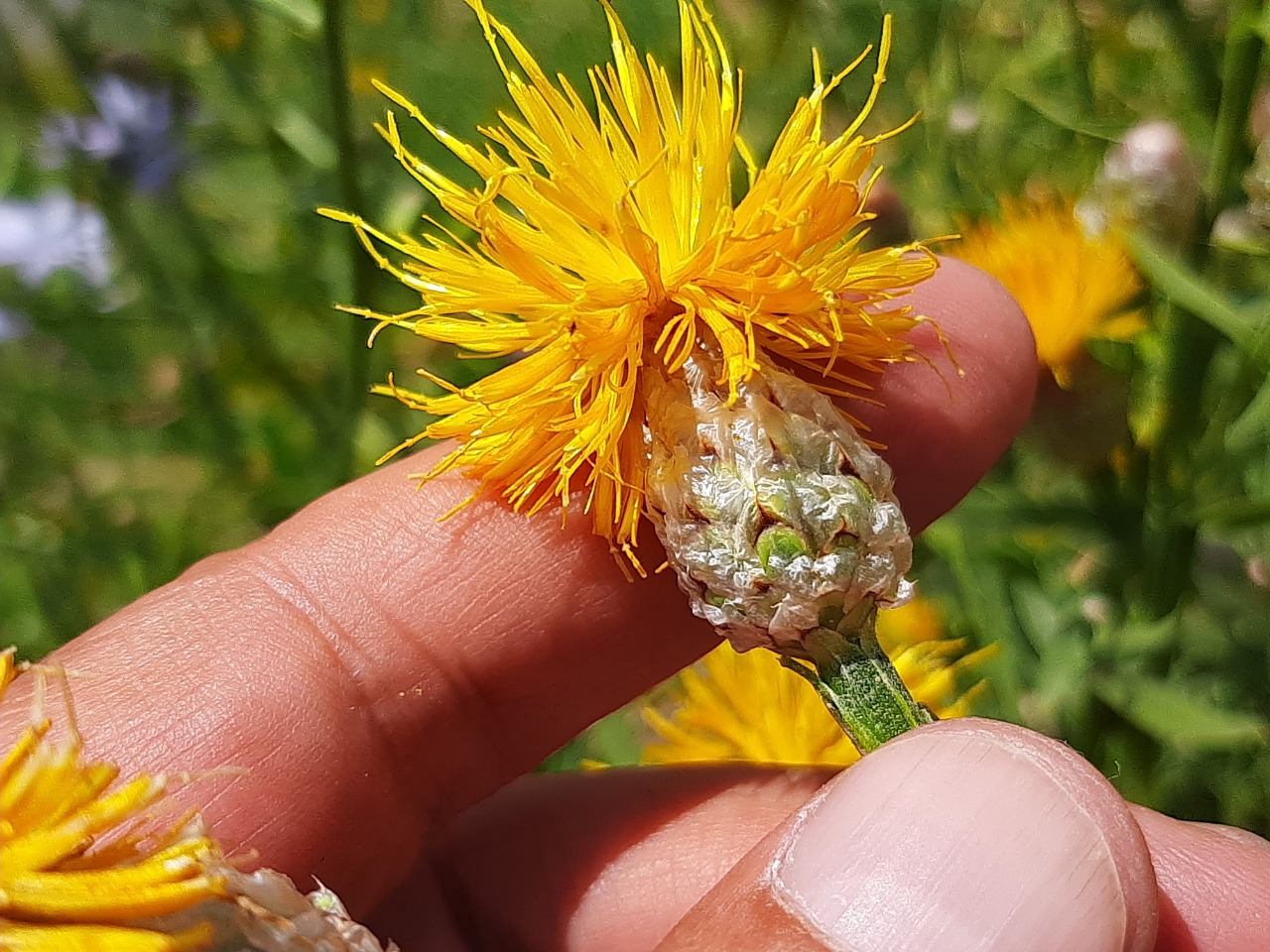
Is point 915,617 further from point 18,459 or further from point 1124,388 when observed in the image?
point 18,459

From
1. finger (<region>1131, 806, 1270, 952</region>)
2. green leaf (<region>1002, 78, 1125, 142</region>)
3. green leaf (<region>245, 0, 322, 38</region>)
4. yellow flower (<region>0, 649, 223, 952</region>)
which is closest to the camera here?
yellow flower (<region>0, 649, 223, 952</region>)

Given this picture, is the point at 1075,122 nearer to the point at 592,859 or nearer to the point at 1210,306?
the point at 1210,306

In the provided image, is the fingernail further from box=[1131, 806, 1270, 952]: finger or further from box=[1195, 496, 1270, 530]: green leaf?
box=[1195, 496, 1270, 530]: green leaf

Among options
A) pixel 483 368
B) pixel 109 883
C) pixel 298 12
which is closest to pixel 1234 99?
pixel 483 368

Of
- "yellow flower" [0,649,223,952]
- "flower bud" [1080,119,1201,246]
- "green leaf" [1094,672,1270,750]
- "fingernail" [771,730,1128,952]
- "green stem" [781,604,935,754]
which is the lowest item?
"green leaf" [1094,672,1270,750]

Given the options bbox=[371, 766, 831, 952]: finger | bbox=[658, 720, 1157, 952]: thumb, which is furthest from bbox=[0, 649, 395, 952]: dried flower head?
bbox=[371, 766, 831, 952]: finger

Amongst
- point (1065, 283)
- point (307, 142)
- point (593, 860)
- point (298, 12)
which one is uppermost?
point (298, 12)

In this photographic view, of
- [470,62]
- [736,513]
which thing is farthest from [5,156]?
[736,513]
